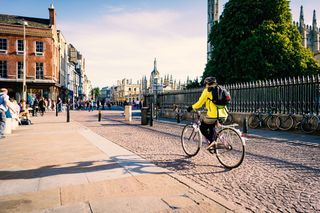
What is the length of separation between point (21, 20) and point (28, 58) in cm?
684

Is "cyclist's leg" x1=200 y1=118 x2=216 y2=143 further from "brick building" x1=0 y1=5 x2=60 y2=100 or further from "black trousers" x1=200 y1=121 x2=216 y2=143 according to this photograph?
"brick building" x1=0 y1=5 x2=60 y2=100

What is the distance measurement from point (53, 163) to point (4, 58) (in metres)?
35.2

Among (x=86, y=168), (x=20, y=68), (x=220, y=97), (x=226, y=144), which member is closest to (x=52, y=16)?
(x=20, y=68)

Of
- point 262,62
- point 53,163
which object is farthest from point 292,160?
point 262,62

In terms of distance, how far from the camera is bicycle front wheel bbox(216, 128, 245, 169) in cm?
500

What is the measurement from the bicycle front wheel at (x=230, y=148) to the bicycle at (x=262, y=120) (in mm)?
8415

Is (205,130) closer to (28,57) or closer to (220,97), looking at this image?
(220,97)

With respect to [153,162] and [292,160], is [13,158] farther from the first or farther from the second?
[292,160]

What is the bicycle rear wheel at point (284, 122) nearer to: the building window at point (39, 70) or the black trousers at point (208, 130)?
the black trousers at point (208, 130)

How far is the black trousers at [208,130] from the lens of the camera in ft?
18.5

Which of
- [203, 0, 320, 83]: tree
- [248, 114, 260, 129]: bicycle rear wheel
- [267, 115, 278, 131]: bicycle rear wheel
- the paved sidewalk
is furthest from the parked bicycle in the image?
[203, 0, 320, 83]: tree

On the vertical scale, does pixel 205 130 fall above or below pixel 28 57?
below

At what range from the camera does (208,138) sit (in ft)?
18.6

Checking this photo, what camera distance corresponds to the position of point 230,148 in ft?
17.0
